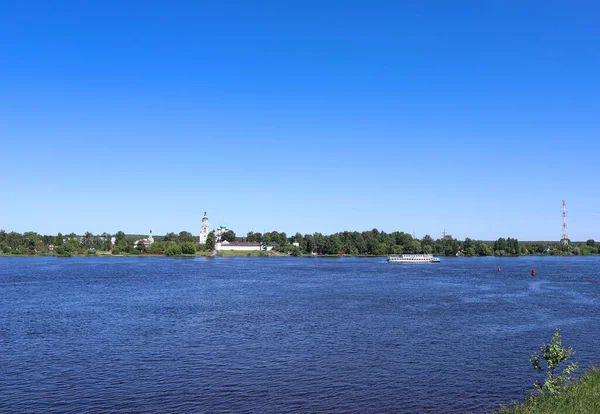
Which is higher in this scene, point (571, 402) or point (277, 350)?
point (571, 402)

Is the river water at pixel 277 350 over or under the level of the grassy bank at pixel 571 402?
under

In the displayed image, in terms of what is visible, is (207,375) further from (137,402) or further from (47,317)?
(47,317)

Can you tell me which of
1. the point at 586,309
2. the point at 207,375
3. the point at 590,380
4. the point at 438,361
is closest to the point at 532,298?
the point at 586,309

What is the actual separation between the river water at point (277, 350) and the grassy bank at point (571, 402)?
5.26 m

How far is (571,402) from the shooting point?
862 inches

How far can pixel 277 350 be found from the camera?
4088cm

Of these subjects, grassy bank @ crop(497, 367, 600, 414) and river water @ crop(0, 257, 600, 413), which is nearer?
grassy bank @ crop(497, 367, 600, 414)

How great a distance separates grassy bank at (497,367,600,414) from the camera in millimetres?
20750

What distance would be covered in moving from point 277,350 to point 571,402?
77.3ft

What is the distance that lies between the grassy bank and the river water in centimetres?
526

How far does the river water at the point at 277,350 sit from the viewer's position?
29.7 m

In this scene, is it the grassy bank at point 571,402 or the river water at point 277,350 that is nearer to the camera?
the grassy bank at point 571,402

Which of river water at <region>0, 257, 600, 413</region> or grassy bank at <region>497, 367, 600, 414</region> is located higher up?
grassy bank at <region>497, 367, 600, 414</region>

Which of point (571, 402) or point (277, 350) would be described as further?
point (277, 350)
